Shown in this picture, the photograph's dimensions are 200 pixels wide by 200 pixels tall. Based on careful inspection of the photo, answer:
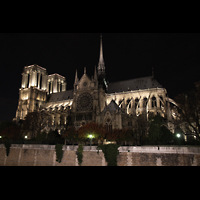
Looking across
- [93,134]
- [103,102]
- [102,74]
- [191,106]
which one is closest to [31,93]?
[102,74]

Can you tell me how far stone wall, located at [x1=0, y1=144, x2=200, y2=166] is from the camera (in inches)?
590

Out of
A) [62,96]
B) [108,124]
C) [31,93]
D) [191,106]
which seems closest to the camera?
[191,106]

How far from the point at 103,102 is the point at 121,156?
1158 inches

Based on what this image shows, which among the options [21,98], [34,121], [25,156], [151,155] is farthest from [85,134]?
[21,98]

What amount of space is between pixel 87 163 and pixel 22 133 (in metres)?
32.0

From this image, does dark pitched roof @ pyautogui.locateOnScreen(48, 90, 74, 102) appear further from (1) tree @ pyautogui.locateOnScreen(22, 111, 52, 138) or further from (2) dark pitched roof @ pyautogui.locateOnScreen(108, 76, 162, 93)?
(1) tree @ pyautogui.locateOnScreen(22, 111, 52, 138)

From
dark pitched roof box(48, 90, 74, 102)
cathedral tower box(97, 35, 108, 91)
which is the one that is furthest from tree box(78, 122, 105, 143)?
dark pitched roof box(48, 90, 74, 102)

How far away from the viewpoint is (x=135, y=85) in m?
48.4

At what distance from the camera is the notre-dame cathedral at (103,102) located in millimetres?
37281

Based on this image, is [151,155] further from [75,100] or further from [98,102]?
[75,100]

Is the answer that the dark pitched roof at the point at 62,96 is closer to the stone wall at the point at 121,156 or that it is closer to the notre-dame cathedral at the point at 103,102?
the notre-dame cathedral at the point at 103,102

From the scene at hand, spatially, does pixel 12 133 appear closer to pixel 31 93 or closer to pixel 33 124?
pixel 33 124

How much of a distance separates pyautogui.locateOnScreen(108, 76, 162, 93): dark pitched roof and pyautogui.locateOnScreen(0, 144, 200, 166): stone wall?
30.3 m

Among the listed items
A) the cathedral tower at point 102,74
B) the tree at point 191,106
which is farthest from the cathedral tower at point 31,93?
the tree at point 191,106
